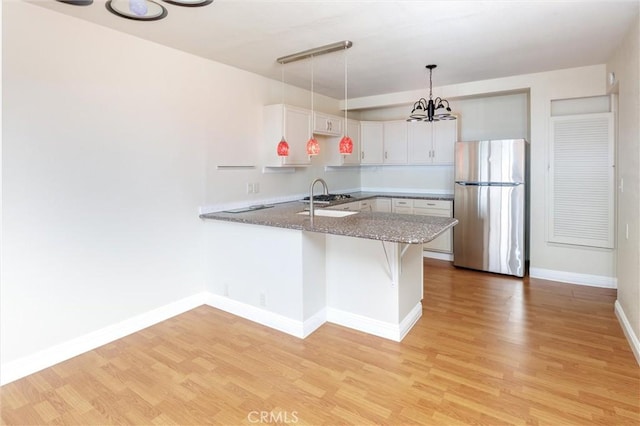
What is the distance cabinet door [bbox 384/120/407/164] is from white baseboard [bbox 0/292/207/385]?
11.8 feet

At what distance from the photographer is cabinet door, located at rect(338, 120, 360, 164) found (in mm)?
5531

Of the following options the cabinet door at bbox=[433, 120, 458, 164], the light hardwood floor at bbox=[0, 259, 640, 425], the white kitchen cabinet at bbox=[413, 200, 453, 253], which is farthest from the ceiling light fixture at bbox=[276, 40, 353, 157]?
the cabinet door at bbox=[433, 120, 458, 164]

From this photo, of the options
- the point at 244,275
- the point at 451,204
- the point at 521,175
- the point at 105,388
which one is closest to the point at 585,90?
the point at 521,175

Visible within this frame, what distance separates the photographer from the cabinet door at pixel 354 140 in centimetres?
553

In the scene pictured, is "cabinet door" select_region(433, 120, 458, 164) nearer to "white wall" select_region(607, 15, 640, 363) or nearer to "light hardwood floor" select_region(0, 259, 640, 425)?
"white wall" select_region(607, 15, 640, 363)

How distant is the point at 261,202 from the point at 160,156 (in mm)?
1346

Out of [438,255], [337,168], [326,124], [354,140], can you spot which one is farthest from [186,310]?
[438,255]

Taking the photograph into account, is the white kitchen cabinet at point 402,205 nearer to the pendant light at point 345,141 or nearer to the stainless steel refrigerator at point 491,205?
the stainless steel refrigerator at point 491,205

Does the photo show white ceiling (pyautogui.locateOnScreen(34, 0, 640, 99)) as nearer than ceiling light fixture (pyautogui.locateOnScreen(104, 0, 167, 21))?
No

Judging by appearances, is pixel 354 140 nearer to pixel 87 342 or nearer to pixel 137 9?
pixel 137 9

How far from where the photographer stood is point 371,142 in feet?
19.4

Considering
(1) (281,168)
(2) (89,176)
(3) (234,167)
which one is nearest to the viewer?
(2) (89,176)

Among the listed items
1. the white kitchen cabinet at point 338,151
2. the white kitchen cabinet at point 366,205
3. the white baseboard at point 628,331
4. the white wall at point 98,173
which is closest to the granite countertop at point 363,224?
the white wall at point 98,173

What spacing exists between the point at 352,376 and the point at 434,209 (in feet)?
11.2
